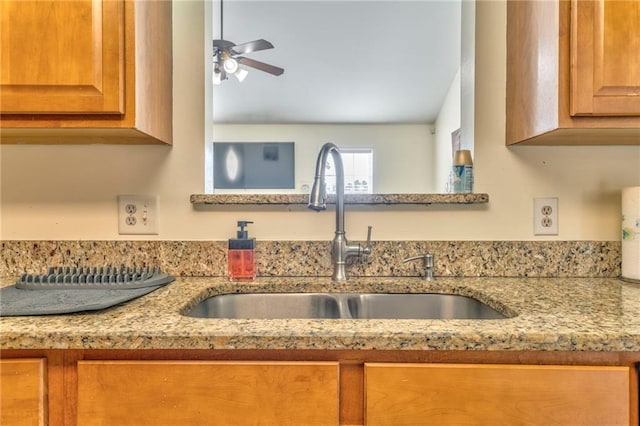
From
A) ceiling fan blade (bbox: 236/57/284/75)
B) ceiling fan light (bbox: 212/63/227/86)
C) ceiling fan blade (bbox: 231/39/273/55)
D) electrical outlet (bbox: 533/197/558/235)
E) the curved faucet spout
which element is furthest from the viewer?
ceiling fan blade (bbox: 236/57/284/75)

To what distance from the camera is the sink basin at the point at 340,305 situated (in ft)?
3.10

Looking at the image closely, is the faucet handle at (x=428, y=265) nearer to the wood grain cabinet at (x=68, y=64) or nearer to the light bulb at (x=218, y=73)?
the wood grain cabinet at (x=68, y=64)

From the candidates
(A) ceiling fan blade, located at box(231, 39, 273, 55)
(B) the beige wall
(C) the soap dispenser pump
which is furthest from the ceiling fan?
(C) the soap dispenser pump

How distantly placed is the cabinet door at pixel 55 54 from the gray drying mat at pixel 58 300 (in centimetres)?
39

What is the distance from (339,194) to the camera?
98 cm

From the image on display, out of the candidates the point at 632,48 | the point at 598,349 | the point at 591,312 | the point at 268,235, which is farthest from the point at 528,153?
the point at 268,235

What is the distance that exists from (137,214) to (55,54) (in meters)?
0.44

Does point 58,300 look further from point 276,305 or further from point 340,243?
point 340,243

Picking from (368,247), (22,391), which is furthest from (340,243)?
(22,391)

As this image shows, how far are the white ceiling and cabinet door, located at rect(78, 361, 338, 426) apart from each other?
319cm

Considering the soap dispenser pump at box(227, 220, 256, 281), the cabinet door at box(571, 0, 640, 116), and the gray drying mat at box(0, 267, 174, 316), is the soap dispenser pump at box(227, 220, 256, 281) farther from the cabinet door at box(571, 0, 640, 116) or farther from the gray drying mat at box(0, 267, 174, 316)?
the cabinet door at box(571, 0, 640, 116)

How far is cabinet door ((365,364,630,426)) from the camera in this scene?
57 cm

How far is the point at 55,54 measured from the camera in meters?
0.78

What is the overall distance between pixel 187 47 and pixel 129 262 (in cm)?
63
